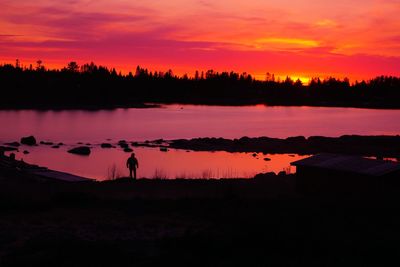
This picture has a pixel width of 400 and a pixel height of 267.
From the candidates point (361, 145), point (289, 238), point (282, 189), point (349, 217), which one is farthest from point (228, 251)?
point (361, 145)

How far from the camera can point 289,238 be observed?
547 inches

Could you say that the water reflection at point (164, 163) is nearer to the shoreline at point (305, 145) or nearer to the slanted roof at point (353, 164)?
the shoreline at point (305, 145)

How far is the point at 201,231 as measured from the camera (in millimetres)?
14844

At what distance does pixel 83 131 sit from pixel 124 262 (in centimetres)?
7384

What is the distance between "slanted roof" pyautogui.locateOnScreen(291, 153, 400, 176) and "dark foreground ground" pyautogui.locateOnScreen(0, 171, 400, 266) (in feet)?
2.85

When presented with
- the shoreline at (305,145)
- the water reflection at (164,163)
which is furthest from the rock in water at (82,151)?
the shoreline at (305,145)

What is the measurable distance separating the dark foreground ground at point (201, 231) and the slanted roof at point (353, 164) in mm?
869

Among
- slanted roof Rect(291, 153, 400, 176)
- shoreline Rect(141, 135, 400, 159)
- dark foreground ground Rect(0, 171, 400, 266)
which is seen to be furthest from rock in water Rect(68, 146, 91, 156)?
dark foreground ground Rect(0, 171, 400, 266)

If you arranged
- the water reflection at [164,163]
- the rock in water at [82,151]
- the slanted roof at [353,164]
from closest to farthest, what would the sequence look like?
1. the slanted roof at [353,164]
2. the water reflection at [164,163]
3. the rock in water at [82,151]

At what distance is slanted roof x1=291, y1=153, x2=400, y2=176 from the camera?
797 inches

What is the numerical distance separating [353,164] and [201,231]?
28.3 feet

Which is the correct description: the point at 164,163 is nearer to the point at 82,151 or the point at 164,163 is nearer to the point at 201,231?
the point at 82,151

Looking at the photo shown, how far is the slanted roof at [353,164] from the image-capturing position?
20.2m

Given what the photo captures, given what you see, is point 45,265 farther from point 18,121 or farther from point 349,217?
point 18,121
